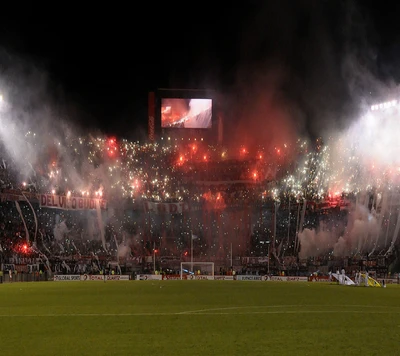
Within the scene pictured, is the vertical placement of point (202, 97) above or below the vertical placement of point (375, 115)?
above

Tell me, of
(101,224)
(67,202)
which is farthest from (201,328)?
(101,224)

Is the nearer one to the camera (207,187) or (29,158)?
(29,158)

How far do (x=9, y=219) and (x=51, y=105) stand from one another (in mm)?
12717

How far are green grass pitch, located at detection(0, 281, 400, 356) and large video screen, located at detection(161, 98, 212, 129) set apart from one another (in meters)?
56.7

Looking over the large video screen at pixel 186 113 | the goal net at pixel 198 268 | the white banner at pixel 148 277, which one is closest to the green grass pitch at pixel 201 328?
the white banner at pixel 148 277

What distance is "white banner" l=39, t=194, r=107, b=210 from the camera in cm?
5859

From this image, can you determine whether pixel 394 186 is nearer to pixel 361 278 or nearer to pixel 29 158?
pixel 361 278

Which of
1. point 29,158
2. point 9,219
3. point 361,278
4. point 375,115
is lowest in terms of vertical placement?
point 361,278

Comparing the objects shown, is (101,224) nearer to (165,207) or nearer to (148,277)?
(165,207)

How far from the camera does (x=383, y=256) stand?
59250 mm

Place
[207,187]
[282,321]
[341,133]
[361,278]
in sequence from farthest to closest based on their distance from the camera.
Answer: [207,187], [341,133], [361,278], [282,321]

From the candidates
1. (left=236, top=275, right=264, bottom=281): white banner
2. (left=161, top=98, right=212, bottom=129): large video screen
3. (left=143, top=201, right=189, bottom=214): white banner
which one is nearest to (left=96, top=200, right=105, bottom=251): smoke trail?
(left=143, top=201, right=189, bottom=214): white banner

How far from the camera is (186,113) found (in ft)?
267

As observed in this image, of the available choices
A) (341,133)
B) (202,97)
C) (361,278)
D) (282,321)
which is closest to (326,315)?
(282,321)
